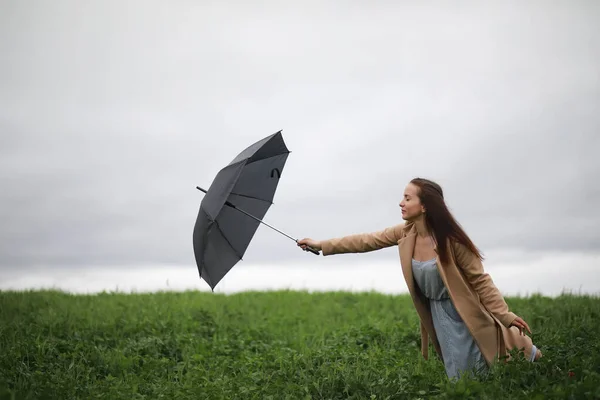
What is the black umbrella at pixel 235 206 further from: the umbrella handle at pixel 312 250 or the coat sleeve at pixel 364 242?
the coat sleeve at pixel 364 242

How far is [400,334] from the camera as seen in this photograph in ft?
38.5

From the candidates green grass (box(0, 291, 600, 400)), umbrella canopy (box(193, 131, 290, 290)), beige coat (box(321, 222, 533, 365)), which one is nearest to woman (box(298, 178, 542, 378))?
beige coat (box(321, 222, 533, 365))

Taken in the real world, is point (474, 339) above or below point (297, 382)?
above

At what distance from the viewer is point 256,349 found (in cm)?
1170

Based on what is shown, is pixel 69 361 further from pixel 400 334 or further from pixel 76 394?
pixel 400 334

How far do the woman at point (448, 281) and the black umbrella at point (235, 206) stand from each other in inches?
33.3

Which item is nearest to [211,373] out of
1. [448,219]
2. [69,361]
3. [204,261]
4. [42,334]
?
[69,361]

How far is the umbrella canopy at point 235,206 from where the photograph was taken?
7.21 m

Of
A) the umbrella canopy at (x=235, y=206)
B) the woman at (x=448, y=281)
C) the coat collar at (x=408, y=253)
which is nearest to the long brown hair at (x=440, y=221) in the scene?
the woman at (x=448, y=281)

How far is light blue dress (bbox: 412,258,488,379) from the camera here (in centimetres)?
715

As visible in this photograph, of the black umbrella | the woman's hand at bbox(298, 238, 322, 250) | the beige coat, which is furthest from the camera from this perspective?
the woman's hand at bbox(298, 238, 322, 250)

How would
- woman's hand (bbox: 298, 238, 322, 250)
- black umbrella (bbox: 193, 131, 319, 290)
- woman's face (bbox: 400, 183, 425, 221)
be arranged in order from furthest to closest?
woman's hand (bbox: 298, 238, 322, 250)
black umbrella (bbox: 193, 131, 319, 290)
woman's face (bbox: 400, 183, 425, 221)

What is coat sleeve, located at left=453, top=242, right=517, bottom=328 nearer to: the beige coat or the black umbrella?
the beige coat

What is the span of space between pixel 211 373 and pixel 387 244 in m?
3.97
